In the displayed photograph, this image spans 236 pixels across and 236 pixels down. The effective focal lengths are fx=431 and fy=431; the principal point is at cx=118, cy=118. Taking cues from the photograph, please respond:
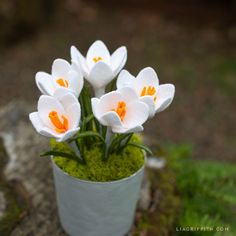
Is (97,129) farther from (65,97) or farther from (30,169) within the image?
(30,169)

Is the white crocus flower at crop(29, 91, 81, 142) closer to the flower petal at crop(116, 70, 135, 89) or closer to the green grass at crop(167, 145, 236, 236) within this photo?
the flower petal at crop(116, 70, 135, 89)

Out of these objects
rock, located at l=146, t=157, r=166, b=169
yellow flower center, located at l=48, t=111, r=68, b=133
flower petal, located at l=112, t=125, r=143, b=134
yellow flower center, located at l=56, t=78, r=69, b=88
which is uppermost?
yellow flower center, located at l=56, t=78, r=69, b=88

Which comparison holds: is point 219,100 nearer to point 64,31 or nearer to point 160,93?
point 64,31

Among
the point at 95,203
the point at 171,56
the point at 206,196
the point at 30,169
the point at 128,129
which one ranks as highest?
the point at 128,129

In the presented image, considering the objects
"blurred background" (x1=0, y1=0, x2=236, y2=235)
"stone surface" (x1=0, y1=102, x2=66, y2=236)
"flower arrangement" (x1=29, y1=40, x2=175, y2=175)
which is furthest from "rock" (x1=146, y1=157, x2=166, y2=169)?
"blurred background" (x1=0, y1=0, x2=236, y2=235)

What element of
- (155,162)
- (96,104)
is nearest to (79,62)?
(96,104)

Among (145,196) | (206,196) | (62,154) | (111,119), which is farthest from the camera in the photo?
(206,196)

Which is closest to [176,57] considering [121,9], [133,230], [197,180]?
[121,9]

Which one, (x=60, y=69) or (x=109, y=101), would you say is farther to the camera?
(x=60, y=69)
